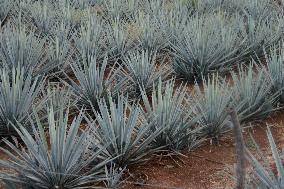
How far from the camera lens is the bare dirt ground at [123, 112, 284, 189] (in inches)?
120

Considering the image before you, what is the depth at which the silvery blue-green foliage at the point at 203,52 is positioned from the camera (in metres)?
4.77

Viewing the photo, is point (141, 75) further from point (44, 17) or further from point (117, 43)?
point (44, 17)

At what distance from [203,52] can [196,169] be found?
5.91 feet

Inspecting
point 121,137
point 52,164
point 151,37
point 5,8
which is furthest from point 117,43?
point 52,164

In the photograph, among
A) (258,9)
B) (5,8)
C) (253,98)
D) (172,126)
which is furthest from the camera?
(5,8)

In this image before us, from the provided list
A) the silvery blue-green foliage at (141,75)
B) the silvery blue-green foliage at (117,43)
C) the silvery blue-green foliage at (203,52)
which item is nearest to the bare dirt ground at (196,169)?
the silvery blue-green foliage at (141,75)

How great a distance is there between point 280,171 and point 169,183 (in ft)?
2.88

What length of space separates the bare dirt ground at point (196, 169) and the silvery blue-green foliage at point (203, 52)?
4.03ft

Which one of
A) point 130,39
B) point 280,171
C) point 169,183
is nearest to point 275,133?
point 169,183

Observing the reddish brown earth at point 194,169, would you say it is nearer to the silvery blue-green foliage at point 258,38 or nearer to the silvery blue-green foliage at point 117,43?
the silvery blue-green foliage at point 258,38

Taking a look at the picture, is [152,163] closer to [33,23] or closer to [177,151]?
[177,151]

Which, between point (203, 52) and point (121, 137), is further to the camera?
point (203, 52)

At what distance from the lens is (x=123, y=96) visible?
4.16 meters

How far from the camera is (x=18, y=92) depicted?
3678mm
